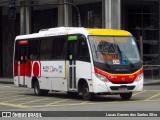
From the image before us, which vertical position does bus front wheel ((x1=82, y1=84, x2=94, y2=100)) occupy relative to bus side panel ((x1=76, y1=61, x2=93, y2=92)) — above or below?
below

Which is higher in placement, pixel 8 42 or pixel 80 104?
pixel 8 42

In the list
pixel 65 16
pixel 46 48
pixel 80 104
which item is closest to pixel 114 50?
pixel 80 104

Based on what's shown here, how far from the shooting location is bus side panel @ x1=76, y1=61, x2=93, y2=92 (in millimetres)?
20891

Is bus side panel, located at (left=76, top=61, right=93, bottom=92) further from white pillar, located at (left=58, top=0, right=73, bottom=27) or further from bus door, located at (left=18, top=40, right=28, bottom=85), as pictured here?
white pillar, located at (left=58, top=0, right=73, bottom=27)

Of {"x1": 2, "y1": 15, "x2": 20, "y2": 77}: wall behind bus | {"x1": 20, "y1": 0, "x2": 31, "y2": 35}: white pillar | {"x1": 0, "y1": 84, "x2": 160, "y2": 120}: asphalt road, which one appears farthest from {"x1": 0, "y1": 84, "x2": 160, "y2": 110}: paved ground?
{"x1": 2, "y1": 15, "x2": 20, "y2": 77}: wall behind bus

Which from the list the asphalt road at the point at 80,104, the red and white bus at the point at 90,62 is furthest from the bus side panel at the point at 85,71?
the asphalt road at the point at 80,104

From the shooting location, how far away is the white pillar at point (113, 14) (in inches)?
1694

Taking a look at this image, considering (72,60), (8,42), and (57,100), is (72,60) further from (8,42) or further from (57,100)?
(8,42)

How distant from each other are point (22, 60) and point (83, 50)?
682 centimetres

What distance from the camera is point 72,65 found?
22.3 m

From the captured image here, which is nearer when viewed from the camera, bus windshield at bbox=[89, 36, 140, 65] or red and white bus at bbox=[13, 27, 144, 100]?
red and white bus at bbox=[13, 27, 144, 100]

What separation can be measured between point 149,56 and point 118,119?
3326 cm

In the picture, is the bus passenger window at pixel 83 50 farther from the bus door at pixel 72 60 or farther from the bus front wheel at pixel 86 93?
the bus front wheel at pixel 86 93

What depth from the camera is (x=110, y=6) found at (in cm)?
4309
